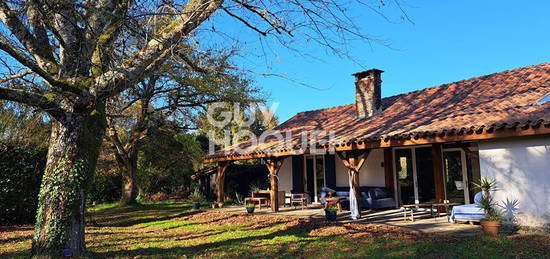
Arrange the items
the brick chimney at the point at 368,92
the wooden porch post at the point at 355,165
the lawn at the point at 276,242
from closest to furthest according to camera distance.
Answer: the lawn at the point at 276,242 < the wooden porch post at the point at 355,165 < the brick chimney at the point at 368,92

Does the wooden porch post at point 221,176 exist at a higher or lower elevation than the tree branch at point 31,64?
lower

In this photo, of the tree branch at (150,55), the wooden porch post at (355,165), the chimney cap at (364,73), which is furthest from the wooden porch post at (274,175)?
the tree branch at (150,55)

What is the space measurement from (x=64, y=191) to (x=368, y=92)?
1096cm

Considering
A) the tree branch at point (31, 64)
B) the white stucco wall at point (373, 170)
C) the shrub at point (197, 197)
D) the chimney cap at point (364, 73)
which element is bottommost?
the shrub at point (197, 197)

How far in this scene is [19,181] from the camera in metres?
12.0

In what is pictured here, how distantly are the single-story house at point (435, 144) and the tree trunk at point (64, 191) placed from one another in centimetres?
657

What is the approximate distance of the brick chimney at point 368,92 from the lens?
14.2m

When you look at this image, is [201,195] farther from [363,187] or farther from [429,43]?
[429,43]

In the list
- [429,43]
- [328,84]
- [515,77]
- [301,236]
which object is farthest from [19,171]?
[515,77]

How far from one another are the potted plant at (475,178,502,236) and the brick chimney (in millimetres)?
6137

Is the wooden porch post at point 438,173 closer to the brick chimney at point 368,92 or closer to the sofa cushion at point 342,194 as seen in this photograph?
the sofa cushion at point 342,194

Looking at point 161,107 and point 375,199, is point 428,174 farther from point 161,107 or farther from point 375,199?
point 161,107

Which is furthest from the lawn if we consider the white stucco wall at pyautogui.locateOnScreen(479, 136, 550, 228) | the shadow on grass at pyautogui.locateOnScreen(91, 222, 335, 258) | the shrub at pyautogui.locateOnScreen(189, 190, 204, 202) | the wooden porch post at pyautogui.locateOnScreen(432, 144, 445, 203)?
the shrub at pyautogui.locateOnScreen(189, 190, 204, 202)

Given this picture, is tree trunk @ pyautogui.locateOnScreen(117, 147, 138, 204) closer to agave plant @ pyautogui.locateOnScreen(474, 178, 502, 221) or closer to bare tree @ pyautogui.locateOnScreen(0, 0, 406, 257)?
bare tree @ pyautogui.locateOnScreen(0, 0, 406, 257)
